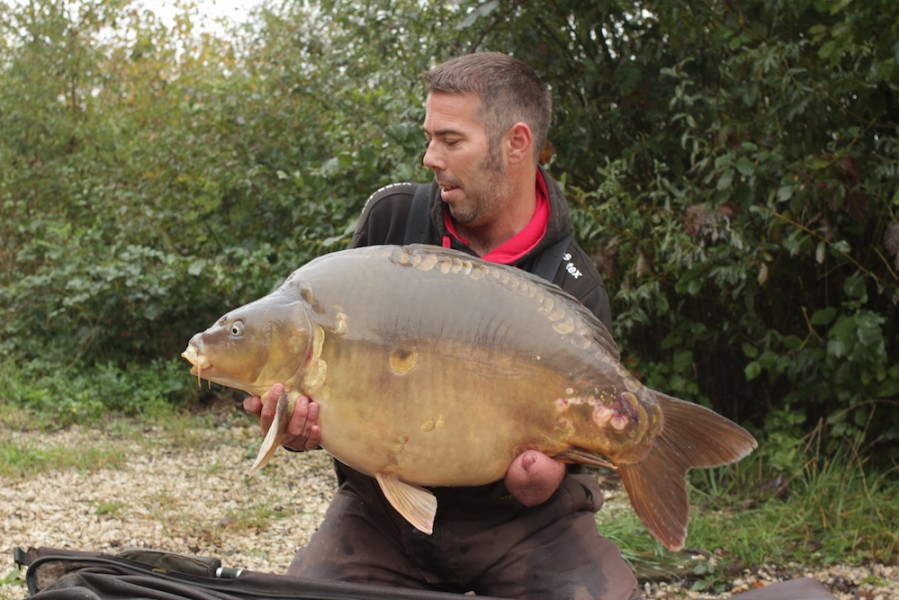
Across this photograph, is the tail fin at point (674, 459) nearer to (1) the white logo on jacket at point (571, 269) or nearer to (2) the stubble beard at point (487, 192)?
(1) the white logo on jacket at point (571, 269)

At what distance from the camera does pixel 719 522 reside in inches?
139

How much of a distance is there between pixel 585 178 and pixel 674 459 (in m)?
2.64

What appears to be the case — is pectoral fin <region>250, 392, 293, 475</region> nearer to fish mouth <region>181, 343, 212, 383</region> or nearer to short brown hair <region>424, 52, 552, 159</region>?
fish mouth <region>181, 343, 212, 383</region>

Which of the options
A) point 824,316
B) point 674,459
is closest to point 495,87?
point 674,459

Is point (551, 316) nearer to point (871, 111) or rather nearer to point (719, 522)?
point (719, 522)

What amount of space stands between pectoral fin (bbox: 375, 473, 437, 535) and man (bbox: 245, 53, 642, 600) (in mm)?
185

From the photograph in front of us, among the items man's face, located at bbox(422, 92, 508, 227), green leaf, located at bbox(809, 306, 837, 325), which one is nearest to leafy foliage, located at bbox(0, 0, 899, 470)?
green leaf, located at bbox(809, 306, 837, 325)

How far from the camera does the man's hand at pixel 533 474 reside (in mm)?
1862

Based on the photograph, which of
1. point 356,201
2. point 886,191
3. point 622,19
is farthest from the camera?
point 356,201

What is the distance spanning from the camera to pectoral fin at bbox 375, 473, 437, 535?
5.99ft

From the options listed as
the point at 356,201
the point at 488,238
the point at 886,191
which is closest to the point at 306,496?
the point at 356,201

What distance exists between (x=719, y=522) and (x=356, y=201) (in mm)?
1981

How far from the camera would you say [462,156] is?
2.21 metres

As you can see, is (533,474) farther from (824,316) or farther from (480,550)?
(824,316)
